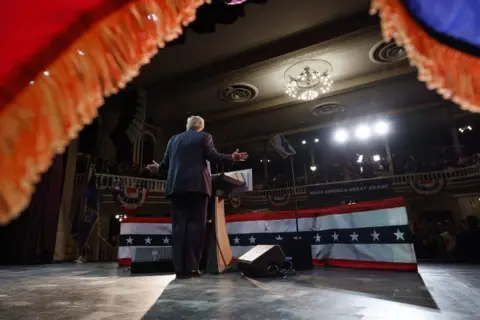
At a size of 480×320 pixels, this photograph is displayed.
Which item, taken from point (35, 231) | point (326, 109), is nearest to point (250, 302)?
point (35, 231)

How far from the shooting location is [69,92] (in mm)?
481

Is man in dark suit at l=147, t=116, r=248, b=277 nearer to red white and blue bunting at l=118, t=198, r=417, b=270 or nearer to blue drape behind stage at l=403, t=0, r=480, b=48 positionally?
red white and blue bunting at l=118, t=198, r=417, b=270

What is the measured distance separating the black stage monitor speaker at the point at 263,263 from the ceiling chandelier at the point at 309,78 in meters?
6.81

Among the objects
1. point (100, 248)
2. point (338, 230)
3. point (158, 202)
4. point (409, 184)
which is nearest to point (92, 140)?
point (158, 202)

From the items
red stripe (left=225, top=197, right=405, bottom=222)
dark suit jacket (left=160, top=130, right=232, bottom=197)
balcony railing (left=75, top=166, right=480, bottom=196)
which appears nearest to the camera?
dark suit jacket (left=160, top=130, right=232, bottom=197)

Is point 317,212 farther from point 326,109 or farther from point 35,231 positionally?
point 326,109

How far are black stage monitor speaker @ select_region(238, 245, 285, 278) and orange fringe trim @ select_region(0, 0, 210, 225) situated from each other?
2.12 m

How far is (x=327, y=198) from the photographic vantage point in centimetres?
741

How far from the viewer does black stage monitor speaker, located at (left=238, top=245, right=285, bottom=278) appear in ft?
7.79

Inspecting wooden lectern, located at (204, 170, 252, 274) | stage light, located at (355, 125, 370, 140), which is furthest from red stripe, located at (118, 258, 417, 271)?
stage light, located at (355, 125, 370, 140)

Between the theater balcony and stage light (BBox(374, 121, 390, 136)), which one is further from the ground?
stage light (BBox(374, 121, 390, 136))

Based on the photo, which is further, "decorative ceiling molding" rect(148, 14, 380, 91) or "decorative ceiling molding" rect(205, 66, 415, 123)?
"decorative ceiling molding" rect(205, 66, 415, 123)

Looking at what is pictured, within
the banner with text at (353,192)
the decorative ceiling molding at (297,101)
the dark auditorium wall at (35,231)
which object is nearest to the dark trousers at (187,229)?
the banner with text at (353,192)

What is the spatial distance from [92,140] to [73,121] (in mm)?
11710
